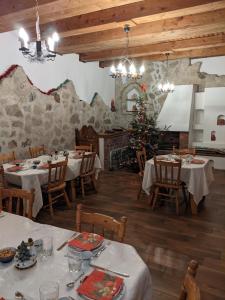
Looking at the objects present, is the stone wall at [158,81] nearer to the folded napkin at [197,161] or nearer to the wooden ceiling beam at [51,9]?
the folded napkin at [197,161]

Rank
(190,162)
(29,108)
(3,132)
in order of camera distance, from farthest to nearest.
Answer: (29,108) < (3,132) < (190,162)

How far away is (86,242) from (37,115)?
4193 mm

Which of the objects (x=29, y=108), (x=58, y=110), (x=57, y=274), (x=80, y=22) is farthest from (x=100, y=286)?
(x=58, y=110)

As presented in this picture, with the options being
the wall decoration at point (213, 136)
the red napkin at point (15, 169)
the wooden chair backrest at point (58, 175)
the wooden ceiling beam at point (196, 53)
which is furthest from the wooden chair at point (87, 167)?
the wall decoration at point (213, 136)

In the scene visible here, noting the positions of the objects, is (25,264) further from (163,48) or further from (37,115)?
(163,48)

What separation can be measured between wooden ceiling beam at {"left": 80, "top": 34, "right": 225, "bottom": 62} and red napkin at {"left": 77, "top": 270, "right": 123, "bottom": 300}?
4953 millimetres

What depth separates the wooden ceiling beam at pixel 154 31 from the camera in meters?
3.64

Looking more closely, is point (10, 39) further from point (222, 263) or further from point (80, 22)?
point (222, 263)

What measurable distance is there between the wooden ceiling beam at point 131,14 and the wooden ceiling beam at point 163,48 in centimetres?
189

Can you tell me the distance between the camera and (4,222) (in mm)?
2010

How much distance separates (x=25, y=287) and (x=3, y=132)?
3901mm

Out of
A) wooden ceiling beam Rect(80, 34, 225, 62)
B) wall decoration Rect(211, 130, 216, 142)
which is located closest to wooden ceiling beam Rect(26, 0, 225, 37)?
wooden ceiling beam Rect(80, 34, 225, 62)

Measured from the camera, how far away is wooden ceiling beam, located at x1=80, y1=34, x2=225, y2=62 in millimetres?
5046

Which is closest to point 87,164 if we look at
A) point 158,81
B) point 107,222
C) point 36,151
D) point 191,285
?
point 36,151
